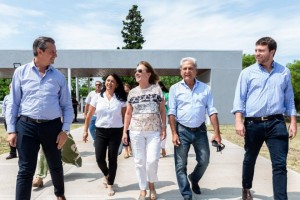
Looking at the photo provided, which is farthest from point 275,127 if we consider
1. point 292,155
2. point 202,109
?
point 292,155

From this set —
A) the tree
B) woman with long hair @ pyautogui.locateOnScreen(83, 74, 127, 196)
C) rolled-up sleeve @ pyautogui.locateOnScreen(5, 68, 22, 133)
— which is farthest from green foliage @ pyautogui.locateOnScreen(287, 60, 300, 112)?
rolled-up sleeve @ pyautogui.locateOnScreen(5, 68, 22, 133)

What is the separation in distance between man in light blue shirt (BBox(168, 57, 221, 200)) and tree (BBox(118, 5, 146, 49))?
5578 cm

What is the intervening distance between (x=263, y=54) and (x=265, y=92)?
0.44 m

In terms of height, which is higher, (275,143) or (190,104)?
(190,104)

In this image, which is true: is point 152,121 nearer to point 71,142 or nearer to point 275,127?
point 275,127

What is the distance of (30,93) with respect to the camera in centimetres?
381

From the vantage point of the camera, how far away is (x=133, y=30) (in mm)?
61062

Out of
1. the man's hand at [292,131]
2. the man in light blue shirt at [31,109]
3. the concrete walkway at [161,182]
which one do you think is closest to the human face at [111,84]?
the man in light blue shirt at [31,109]

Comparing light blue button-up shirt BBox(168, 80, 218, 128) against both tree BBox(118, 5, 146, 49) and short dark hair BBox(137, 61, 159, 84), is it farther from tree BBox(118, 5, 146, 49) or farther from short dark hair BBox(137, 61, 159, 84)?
tree BBox(118, 5, 146, 49)

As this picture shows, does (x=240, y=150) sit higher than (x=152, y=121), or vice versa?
(x=152, y=121)

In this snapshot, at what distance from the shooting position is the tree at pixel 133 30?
6012 cm

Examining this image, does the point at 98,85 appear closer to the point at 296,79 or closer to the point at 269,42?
the point at 269,42

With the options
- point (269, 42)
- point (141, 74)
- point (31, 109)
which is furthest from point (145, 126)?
point (269, 42)

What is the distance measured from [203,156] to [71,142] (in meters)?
A: 2.40
